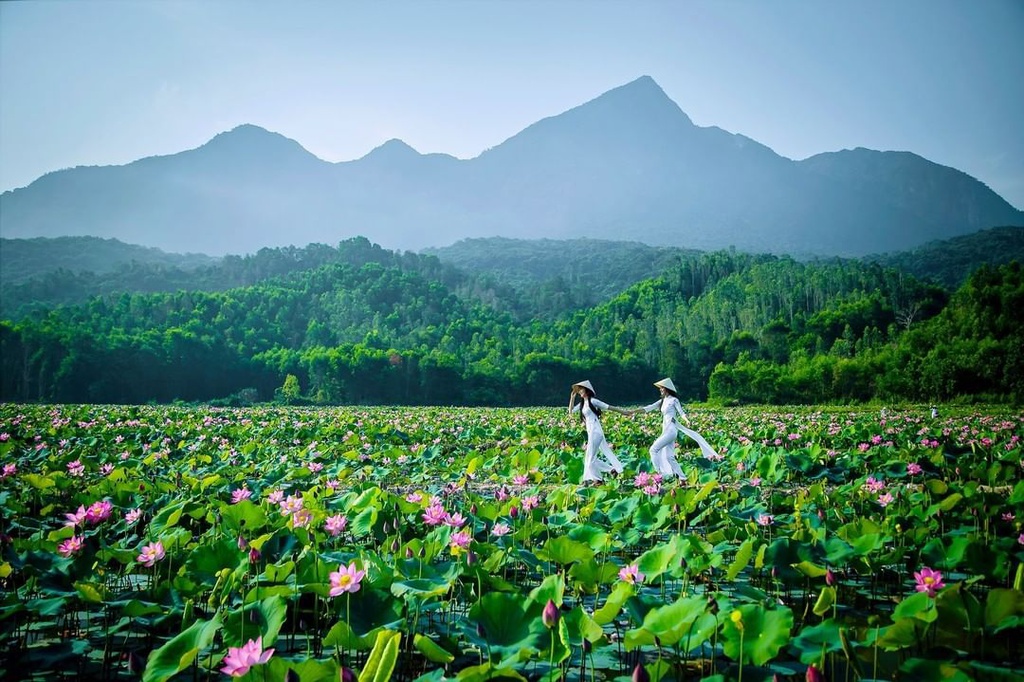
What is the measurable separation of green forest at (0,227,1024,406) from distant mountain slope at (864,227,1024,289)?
14.9 inches

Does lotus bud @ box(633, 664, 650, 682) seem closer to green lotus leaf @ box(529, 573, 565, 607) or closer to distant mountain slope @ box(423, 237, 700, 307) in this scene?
green lotus leaf @ box(529, 573, 565, 607)

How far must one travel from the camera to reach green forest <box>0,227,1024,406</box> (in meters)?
35.1

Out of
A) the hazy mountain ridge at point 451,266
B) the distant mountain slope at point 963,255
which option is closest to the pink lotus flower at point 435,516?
the hazy mountain ridge at point 451,266

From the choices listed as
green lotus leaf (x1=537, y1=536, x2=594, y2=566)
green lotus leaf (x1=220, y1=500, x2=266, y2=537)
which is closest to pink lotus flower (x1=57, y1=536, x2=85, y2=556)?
green lotus leaf (x1=220, y1=500, x2=266, y2=537)

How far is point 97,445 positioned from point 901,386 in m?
33.8

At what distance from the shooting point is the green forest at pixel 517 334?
3506 cm

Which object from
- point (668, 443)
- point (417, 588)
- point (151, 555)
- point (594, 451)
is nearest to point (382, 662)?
point (417, 588)

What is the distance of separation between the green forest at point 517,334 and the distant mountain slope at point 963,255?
1.24ft

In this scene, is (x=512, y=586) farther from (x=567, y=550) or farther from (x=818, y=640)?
(x=818, y=640)

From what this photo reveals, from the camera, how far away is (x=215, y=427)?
12.1 m

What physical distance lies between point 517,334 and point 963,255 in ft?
178

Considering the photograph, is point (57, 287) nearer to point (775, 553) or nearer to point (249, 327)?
point (249, 327)

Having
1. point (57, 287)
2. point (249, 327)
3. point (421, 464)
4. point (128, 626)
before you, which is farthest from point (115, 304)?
point (128, 626)

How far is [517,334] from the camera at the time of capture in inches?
2891
